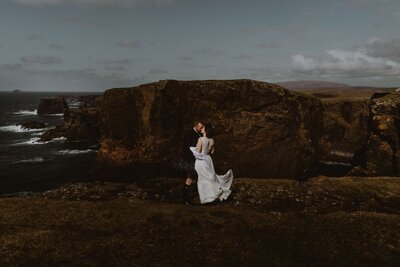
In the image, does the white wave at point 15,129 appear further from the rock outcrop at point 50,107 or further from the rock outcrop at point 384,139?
the rock outcrop at point 384,139

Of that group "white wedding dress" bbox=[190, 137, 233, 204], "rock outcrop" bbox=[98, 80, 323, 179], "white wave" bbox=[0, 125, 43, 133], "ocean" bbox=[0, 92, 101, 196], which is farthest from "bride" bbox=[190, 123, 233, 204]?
"white wave" bbox=[0, 125, 43, 133]

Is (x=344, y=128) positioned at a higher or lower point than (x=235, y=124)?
lower

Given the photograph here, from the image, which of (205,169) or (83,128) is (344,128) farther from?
(83,128)

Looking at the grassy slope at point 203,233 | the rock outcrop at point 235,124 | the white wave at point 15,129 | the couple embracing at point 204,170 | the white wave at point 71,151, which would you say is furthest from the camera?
the white wave at point 15,129

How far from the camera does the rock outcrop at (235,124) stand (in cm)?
2670

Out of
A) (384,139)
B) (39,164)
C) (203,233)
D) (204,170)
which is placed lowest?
(39,164)

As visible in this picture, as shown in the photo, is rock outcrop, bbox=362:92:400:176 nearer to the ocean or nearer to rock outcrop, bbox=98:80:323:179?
rock outcrop, bbox=98:80:323:179

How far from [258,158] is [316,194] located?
9.41m

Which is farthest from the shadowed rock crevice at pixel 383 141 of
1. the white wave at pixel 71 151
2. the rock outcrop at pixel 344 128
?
the white wave at pixel 71 151

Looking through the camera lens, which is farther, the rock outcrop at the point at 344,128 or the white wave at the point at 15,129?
the white wave at the point at 15,129

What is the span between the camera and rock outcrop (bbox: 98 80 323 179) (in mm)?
26703

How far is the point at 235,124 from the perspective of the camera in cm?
2759

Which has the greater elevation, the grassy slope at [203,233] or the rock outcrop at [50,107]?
the rock outcrop at [50,107]

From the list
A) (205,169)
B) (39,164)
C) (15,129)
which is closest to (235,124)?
(205,169)
